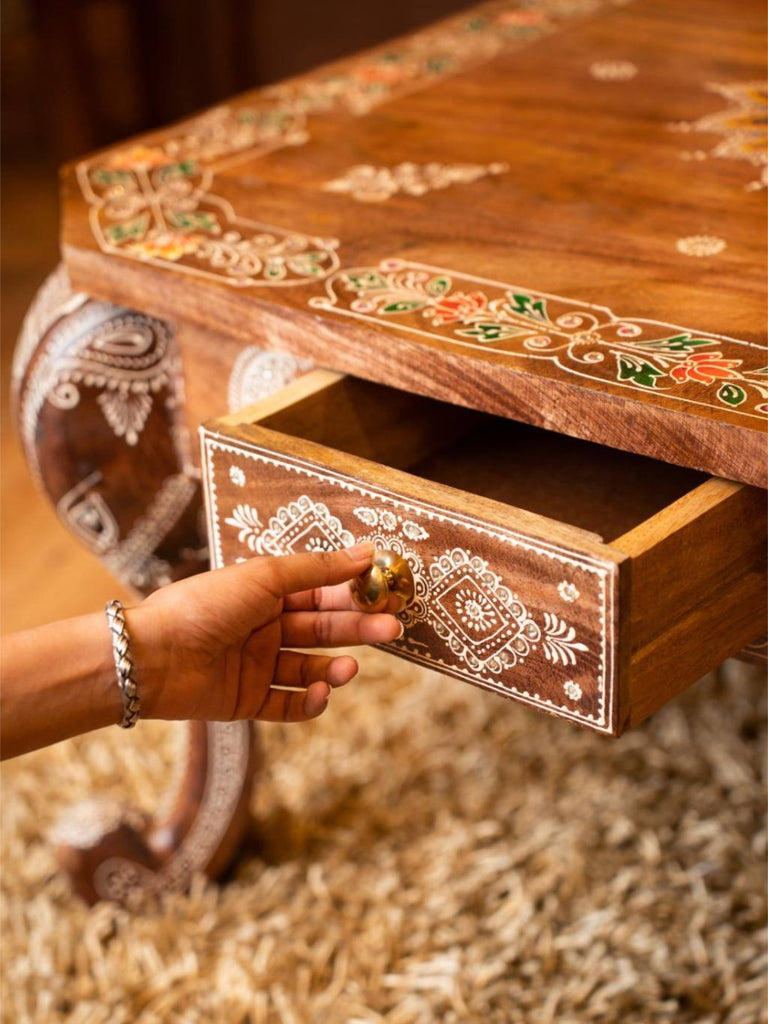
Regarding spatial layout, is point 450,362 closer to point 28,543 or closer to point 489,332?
point 489,332

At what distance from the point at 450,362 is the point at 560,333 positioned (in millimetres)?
70

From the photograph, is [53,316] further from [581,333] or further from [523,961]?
[523,961]

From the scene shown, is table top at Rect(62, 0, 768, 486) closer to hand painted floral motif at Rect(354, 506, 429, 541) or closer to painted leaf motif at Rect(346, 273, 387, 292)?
painted leaf motif at Rect(346, 273, 387, 292)

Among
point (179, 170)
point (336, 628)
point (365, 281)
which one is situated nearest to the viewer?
point (336, 628)

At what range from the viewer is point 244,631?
76 cm

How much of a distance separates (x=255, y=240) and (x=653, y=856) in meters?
0.69

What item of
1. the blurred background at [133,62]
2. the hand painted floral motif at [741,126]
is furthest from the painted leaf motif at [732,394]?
the blurred background at [133,62]

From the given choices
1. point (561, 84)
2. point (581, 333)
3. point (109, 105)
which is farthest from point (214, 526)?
point (109, 105)

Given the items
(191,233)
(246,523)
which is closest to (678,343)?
(246,523)

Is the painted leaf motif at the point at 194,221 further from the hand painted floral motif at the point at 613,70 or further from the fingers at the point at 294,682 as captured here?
the hand painted floral motif at the point at 613,70

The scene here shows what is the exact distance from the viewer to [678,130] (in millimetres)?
1169

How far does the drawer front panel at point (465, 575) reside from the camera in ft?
2.24

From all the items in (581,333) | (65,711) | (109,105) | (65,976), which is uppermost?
(581,333)

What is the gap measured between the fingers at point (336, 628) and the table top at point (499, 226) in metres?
0.14
